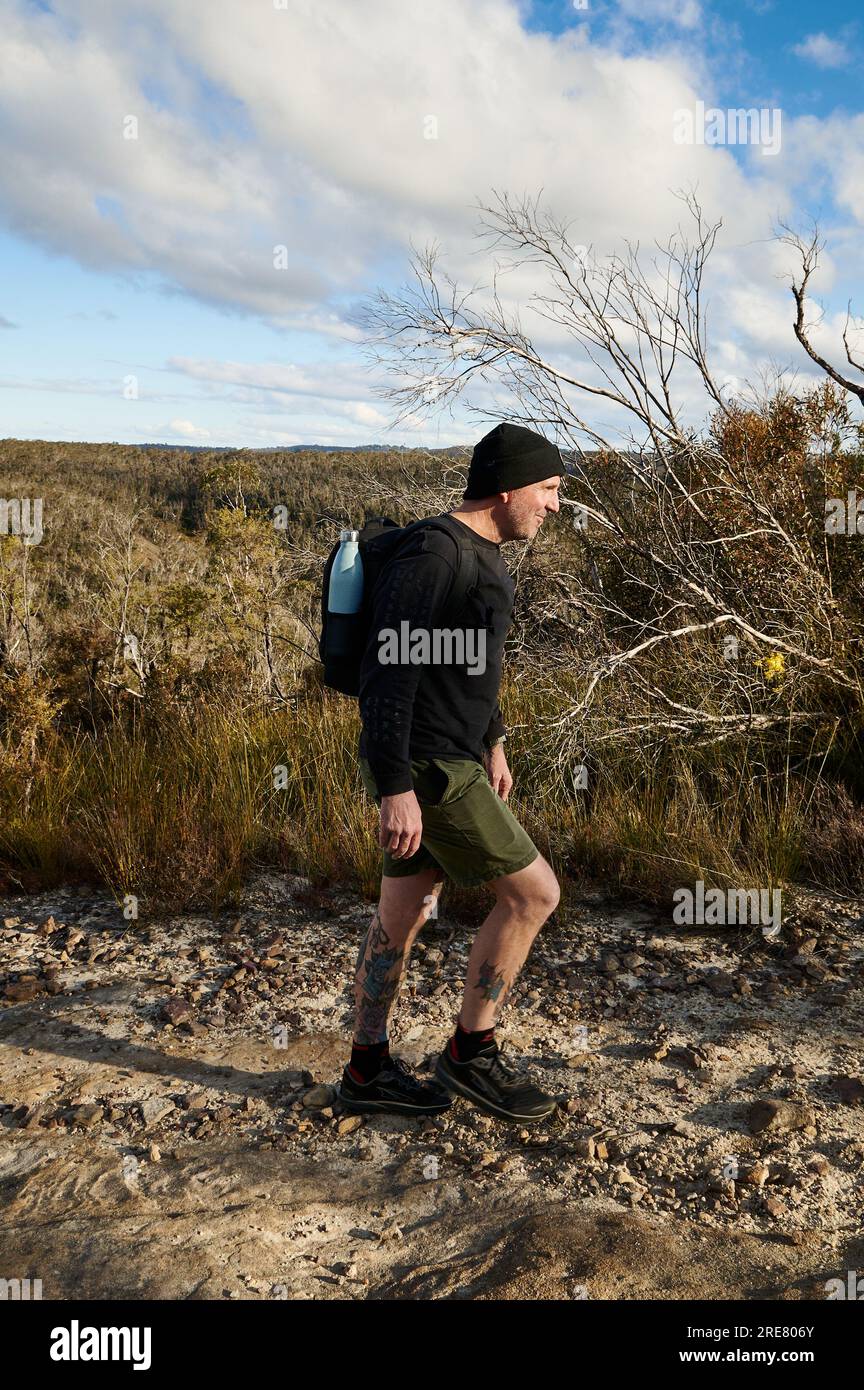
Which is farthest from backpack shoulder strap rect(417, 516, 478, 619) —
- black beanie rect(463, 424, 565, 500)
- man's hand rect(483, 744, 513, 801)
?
man's hand rect(483, 744, 513, 801)

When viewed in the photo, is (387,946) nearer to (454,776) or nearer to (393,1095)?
(393,1095)

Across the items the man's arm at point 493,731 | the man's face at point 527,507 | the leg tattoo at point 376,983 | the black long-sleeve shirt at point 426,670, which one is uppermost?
the man's face at point 527,507

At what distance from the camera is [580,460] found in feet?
21.5

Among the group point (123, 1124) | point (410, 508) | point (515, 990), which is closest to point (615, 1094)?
point (515, 990)

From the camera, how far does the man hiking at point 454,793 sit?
2445mm

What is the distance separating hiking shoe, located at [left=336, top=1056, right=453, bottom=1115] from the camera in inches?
113

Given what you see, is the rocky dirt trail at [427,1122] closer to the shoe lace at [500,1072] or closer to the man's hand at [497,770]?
the shoe lace at [500,1072]

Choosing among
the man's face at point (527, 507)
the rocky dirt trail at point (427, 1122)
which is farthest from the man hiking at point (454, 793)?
the rocky dirt trail at point (427, 1122)

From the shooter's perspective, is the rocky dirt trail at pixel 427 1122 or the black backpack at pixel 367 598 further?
the black backpack at pixel 367 598

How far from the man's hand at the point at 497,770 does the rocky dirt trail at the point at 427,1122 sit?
0.93 m

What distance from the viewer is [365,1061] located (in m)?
2.90

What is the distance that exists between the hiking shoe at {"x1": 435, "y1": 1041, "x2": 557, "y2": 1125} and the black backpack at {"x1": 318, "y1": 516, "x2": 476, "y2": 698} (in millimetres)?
1241

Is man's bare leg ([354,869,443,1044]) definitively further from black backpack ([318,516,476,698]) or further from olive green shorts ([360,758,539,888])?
black backpack ([318,516,476,698])

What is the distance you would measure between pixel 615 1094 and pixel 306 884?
1.97 metres
